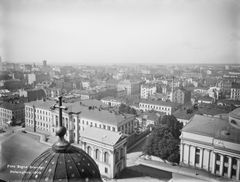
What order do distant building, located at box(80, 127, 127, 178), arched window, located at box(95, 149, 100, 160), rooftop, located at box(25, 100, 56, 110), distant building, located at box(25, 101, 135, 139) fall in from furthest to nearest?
1. rooftop, located at box(25, 100, 56, 110)
2. distant building, located at box(25, 101, 135, 139)
3. arched window, located at box(95, 149, 100, 160)
4. distant building, located at box(80, 127, 127, 178)

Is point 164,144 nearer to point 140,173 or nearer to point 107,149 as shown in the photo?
point 140,173

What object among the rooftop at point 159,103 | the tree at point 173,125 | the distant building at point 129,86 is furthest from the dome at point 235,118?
the distant building at point 129,86

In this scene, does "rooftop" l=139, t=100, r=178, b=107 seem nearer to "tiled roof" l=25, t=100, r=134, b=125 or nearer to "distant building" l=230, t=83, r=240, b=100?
"tiled roof" l=25, t=100, r=134, b=125

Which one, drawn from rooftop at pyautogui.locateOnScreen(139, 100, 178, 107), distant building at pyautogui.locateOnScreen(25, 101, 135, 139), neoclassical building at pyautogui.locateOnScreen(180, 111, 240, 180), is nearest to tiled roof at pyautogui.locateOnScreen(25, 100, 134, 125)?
distant building at pyautogui.locateOnScreen(25, 101, 135, 139)

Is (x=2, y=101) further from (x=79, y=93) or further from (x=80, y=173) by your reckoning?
(x=80, y=173)

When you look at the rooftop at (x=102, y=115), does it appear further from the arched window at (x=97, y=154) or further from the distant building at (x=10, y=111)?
the distant building at (x=10, y=111)

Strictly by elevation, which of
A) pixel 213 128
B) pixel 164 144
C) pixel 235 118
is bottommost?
pixel 164 144

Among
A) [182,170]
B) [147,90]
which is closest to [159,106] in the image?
[147,90]
